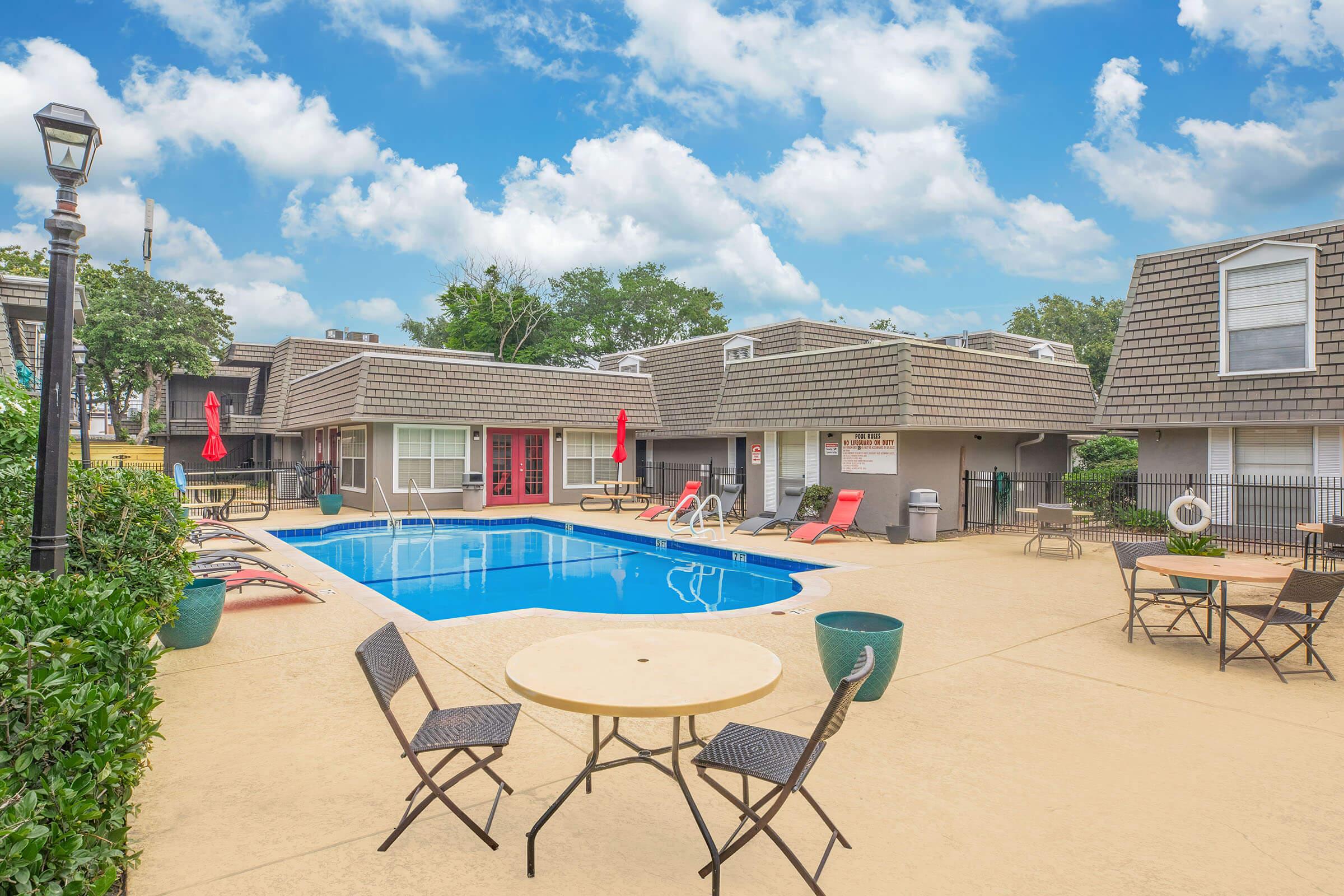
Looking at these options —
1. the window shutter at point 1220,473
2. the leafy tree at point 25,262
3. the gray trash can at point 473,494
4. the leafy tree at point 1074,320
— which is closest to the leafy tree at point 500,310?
the leafy tree at point 25,262

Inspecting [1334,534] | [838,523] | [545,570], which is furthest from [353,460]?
[1334,534]

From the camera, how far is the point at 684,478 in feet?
80.0

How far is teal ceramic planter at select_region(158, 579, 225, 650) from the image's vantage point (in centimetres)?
595

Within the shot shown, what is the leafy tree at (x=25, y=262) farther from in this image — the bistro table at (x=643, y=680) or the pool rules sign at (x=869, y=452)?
the bistro table at (x=643, y=680)

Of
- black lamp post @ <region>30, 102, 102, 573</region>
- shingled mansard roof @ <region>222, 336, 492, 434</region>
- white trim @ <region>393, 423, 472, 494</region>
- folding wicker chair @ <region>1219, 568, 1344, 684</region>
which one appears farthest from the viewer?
shingled mansard roof @ <region>222, 336, 492, 434</region>

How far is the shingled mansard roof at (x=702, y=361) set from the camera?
21.1 meters

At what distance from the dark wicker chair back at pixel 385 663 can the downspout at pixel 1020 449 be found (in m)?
17.7

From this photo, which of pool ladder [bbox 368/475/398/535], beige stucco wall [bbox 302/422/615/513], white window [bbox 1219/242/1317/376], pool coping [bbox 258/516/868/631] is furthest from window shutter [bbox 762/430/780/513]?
pool ladder [bbox 368/475/398/535]

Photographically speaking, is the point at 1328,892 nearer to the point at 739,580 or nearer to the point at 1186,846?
the point at 1186,846

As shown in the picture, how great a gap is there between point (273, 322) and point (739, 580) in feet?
145

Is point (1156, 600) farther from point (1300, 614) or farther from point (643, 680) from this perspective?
point (643, 680)

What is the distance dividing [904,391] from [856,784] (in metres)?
10.8

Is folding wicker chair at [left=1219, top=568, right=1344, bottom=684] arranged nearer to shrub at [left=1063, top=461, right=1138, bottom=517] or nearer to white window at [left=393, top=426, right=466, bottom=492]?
shrub at [left=1063, top=461, right=1138, bottom=517]

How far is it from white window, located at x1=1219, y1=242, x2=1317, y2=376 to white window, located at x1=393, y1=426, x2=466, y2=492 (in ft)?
57.0
